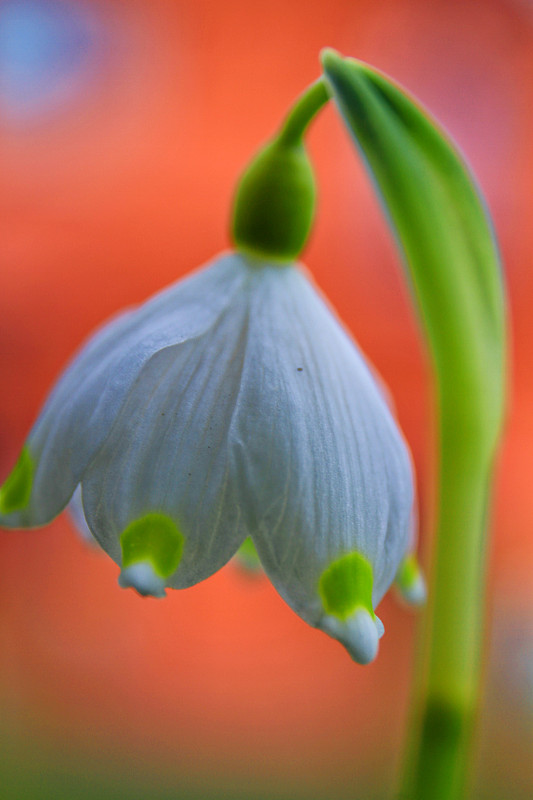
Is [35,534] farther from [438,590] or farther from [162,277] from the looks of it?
[438,590]

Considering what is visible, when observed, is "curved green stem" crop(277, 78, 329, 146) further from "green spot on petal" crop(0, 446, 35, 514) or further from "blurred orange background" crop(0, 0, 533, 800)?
"blurred orange background" crop(0, 0, 533, 800)

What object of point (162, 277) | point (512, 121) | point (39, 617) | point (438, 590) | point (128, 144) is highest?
point (512, 121)

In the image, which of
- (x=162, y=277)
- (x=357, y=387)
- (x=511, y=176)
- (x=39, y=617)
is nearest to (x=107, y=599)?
(x=39, y=617)

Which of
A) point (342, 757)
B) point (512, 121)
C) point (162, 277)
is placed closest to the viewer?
point (342, 757)

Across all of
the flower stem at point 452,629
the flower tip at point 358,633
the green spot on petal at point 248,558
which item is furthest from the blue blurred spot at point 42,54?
the flower tip at point 358,633

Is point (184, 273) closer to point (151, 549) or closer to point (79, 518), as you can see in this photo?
point (79, 518)

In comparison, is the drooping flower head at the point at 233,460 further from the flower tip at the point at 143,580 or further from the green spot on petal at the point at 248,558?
the green spot on petal at the point at 248,558

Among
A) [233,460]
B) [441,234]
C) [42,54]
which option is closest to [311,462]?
[233,460]
